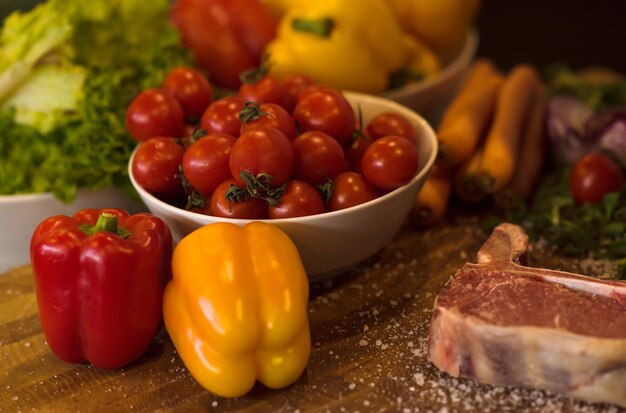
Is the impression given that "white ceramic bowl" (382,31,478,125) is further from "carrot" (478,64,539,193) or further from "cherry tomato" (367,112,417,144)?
"cherry tomato" (367,112,417,144)

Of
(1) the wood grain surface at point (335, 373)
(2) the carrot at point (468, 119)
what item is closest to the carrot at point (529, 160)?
(2) the carrot at point (468, 119)

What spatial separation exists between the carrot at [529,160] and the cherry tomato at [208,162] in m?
0.68

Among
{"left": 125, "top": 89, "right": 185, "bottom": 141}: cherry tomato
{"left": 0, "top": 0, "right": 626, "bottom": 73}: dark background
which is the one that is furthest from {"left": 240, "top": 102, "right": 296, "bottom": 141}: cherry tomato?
{"left": 0, "top": 0, "right": 626, "bottom": 73}: dark background

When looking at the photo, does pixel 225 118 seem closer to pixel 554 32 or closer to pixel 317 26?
pixel 317 26

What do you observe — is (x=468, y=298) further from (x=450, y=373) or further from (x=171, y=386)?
(x=171, y=386)

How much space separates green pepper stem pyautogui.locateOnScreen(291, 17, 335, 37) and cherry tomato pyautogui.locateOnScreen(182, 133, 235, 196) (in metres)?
0.59

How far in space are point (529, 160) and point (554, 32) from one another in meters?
1.61

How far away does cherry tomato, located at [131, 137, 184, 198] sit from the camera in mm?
1433

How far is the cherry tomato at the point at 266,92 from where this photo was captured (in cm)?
153

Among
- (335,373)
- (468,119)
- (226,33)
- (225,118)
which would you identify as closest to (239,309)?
(335,373)

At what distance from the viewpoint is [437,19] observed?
208cm

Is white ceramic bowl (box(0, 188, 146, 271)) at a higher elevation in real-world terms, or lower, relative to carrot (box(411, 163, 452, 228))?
lower

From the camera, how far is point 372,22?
191 cm

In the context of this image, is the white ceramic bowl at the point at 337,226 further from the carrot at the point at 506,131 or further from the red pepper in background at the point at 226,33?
the red pepper in background at the point at 226,33
